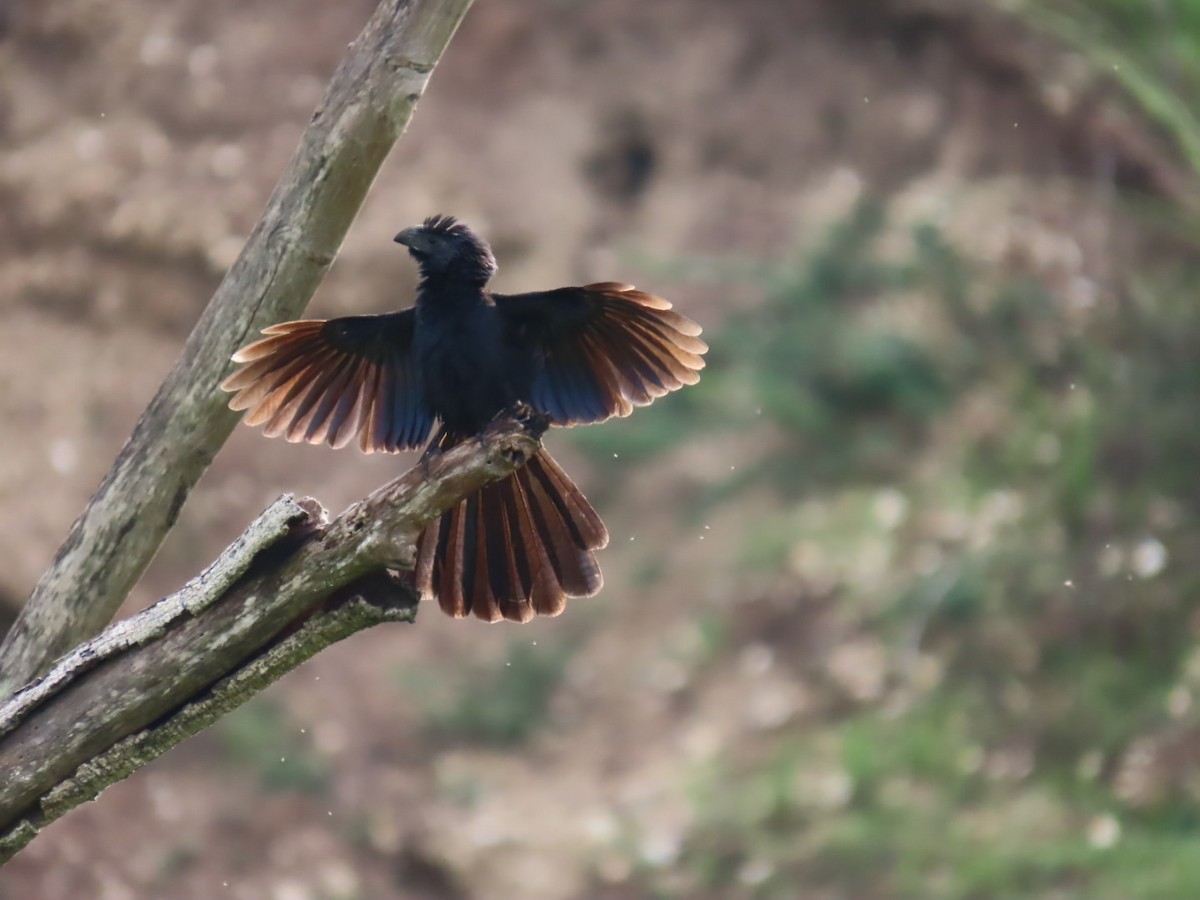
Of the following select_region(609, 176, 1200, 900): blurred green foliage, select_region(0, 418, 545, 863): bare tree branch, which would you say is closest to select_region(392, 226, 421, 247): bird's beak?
select_region(0, 418, 545, 863): bare tree branch

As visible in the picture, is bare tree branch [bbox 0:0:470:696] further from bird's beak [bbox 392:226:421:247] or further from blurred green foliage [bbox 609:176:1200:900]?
blurred green foliage [bbox 609:176:1200:900]

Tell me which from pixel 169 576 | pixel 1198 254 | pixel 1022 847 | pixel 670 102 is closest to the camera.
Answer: pixel 1022 847

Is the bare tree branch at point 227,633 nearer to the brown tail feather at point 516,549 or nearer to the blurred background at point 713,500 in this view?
the brown tail feather at point 516,549

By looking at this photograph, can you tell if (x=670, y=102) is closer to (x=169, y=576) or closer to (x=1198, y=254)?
(x=1198, y=254)

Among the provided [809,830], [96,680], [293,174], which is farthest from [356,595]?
[809,830]

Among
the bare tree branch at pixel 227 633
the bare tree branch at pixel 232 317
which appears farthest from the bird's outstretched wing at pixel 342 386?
the bare tree branch at pixel 227 633

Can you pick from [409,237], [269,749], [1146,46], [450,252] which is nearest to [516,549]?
[450,252]

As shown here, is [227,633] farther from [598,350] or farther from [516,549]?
[598,350]
